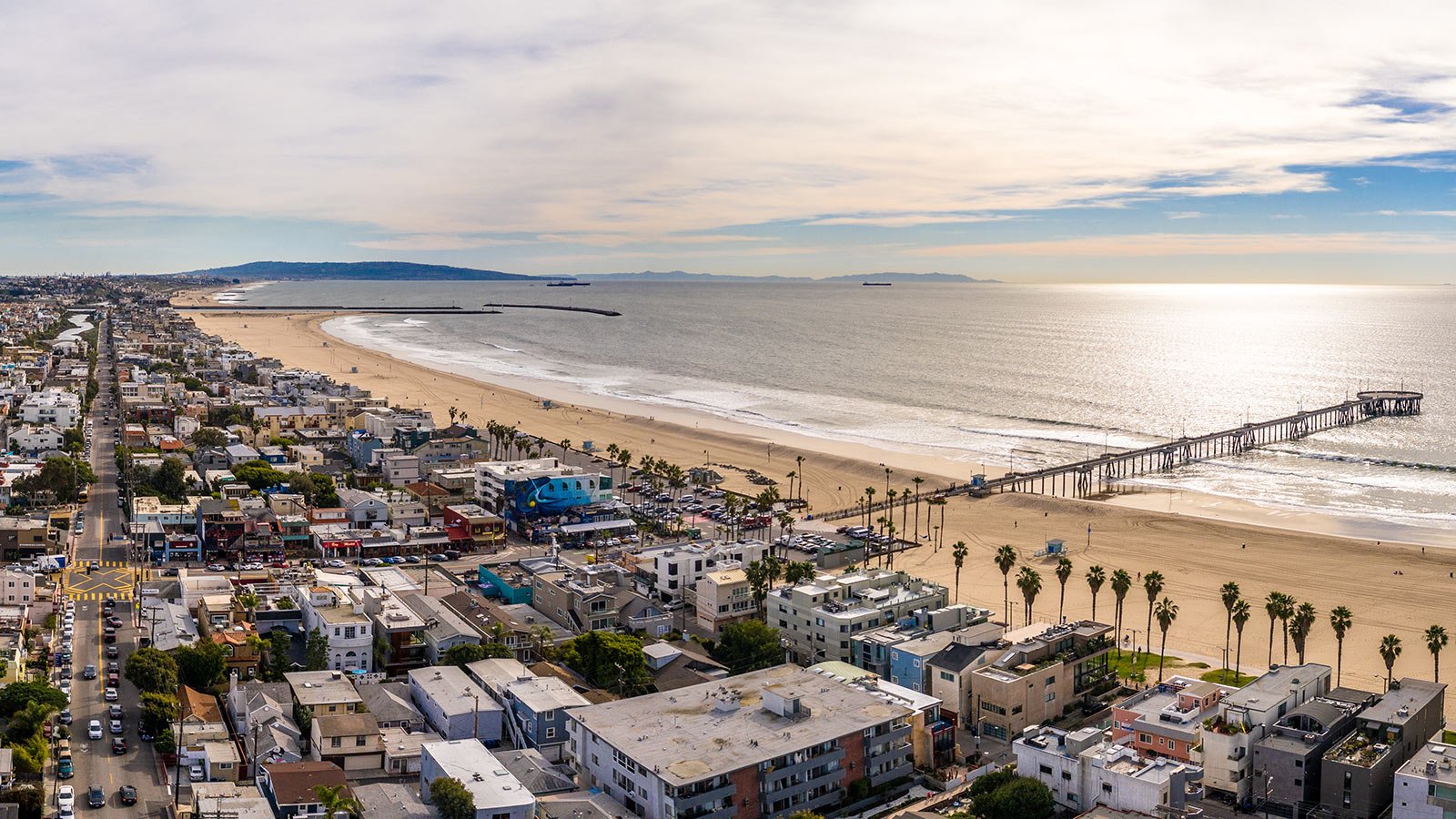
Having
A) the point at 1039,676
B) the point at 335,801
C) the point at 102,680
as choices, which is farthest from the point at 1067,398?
the point at 335,801

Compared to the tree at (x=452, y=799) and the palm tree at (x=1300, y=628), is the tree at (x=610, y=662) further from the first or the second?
the palm tree at (x=1300, y=628)

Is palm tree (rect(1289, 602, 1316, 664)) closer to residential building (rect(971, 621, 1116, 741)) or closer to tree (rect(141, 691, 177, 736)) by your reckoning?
residential building (rect(971, 621, 1116, 741))

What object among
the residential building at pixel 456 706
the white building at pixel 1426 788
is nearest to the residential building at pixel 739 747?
the residential building at pixel 456 706

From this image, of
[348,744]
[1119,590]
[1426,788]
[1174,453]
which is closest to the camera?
[1426,788]

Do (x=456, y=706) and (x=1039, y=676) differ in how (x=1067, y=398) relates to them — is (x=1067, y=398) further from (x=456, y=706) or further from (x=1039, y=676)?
(x=456, y=706)

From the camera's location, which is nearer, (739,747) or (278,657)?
(739,747)

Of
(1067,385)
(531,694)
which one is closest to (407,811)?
(531,694)

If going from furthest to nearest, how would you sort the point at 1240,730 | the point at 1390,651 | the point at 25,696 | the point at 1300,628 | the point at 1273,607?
the point at 1273,607 → the point at 1300,628 → the point at 1390,651 → the point at 25,696 → the point at 1240,730

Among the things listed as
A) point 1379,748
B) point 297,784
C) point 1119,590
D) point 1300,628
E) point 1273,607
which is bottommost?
point 297,784
